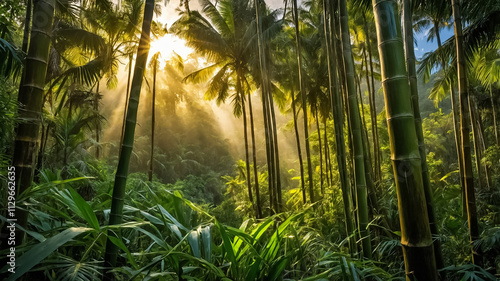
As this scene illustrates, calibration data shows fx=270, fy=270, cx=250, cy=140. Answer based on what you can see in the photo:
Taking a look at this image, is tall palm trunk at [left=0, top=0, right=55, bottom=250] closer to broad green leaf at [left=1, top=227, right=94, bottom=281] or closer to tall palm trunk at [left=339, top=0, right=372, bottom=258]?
broad green leaf at [left=1, top=227, right=94, bottom=281]

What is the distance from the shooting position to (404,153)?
139 centimetres

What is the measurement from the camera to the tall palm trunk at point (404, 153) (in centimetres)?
133

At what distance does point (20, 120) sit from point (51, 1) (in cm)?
88

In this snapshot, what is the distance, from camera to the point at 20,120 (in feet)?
6.13

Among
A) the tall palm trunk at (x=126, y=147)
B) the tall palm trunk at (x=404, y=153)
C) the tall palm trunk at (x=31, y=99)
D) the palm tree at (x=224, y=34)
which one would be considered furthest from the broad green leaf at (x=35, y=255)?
the palm tree at (x=224, y=34)

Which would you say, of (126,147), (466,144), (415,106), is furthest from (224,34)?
(126,147)

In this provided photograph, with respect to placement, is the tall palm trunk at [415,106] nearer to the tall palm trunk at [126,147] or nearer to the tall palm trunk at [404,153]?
the tall palm trunk at [404,153]

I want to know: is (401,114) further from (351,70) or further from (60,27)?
(60,27)

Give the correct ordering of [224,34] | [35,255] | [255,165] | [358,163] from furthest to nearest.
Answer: [224,34], [255,165], [358,163], [35,255]

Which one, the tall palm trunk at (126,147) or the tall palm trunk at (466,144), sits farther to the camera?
the tall palm trunk at (466,144)

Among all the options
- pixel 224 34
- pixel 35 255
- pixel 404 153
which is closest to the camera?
pixel 35 255

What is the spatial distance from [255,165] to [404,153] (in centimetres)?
896

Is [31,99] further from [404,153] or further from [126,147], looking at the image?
[404,153]

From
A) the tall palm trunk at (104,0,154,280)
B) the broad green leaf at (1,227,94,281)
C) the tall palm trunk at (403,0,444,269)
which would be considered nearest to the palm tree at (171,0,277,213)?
the tall palm trunk at (403,0,444,269)
